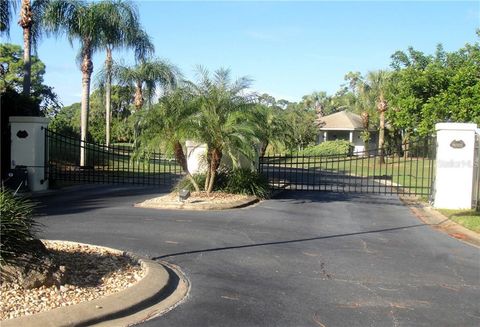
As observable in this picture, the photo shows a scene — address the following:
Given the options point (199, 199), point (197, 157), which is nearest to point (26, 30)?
point (197, 157)

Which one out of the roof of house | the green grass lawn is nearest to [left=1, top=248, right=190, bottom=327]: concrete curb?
the green grass lawn

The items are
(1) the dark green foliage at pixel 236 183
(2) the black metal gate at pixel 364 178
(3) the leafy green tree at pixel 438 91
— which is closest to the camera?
(1) the dark green foliage at pixel 236 183

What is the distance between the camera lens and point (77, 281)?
5.54 metres

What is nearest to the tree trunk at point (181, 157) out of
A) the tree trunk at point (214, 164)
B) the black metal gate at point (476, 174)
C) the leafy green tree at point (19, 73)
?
the tree trunk at point (214, 164)

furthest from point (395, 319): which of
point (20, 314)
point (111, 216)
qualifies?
point (111, 216)

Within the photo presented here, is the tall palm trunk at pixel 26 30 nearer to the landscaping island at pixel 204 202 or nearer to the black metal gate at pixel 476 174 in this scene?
the landscaping island at pixel 204 202

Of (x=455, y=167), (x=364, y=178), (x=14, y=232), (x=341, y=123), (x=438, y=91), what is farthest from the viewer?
(x=341, y=123)

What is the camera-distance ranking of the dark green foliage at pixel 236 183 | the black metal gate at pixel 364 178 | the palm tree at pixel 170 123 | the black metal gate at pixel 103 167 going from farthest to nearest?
1. the black metal gate at pixel 364 178
2. the black metal gate at pixel 103 167
3. the dark green foliage at pixel 236 183
4. the palm tree at pixel 170 123

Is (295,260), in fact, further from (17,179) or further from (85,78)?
(85,78)

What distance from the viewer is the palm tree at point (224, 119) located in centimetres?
1336

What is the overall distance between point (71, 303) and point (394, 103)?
3102cm

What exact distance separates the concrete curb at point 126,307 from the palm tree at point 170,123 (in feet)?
24.2

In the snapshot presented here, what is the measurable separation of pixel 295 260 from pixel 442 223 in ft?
19.0

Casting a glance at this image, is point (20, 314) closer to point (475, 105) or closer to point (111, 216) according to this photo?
point (111, 216)
